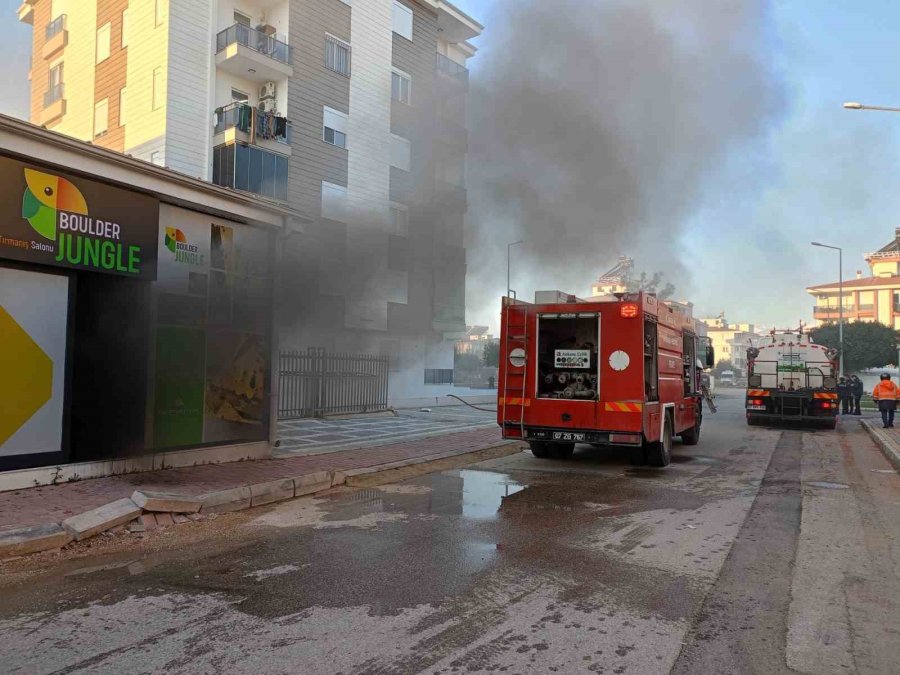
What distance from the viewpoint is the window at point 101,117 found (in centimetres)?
1845

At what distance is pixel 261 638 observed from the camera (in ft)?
10.4

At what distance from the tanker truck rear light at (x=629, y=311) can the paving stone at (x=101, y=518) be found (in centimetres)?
624

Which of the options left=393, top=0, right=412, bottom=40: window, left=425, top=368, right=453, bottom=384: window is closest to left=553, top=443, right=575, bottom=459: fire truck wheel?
left=393, top=0, right=412, bottom=40: window

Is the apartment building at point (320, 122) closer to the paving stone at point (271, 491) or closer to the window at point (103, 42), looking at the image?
the window at point (103, 42)

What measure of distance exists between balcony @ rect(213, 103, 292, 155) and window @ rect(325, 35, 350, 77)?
7.57 ft

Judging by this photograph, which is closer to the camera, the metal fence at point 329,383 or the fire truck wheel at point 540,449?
the fire truck wheel at point 540,449

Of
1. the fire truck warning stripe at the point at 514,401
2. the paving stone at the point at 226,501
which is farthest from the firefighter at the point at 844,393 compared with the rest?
the paving stone at the point at 226,501

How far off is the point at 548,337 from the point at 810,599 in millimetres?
5854

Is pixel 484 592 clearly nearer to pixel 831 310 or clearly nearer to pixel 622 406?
pixel 622 406

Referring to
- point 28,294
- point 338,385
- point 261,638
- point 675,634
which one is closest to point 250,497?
point 28,294

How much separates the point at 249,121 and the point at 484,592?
1546cm

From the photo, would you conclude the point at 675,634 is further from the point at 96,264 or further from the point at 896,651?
the point at 96,264

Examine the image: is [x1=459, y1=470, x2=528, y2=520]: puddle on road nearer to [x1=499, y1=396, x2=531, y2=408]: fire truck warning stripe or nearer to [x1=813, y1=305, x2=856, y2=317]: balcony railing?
[x1=499, y1=396, x2=531, y2=408]: fire truck warning stripe

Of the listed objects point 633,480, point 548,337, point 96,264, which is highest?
point 96,264
